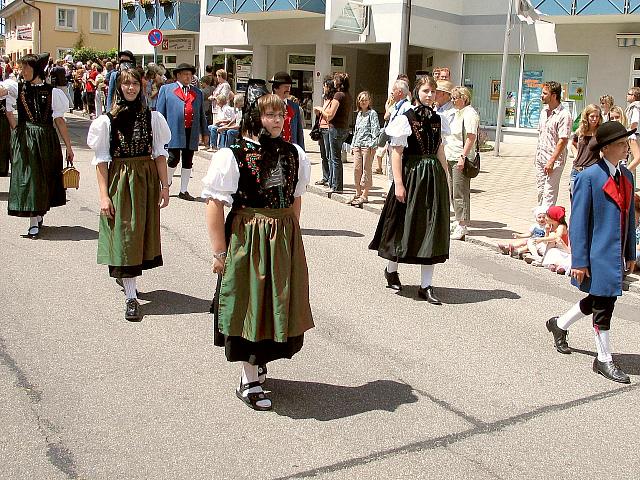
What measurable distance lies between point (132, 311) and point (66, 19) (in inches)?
2232

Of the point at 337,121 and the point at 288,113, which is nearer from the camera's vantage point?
the point at 288,113

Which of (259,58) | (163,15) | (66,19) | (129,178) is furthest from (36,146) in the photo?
(66,19)

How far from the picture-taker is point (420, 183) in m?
6.89

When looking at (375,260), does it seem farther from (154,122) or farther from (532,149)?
(532,149)

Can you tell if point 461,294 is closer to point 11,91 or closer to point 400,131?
point 400,131

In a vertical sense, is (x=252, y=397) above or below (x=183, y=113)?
below

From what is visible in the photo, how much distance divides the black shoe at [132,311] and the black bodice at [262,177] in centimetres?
205

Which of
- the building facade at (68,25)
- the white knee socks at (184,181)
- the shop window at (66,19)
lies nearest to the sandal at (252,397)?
the white knee socks at (184,181)

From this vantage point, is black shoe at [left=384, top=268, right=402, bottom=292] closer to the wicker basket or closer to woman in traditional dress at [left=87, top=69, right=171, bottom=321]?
woman in traditional dress at [left=87, top=69, right=171, bottom=321]

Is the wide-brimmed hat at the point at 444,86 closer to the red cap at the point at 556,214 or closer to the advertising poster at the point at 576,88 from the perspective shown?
the red cap at the point at 556,214

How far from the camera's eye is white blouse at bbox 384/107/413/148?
6809 millimetres

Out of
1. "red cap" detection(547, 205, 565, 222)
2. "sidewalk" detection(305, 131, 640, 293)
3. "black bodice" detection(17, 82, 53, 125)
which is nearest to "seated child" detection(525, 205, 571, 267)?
"red cap" detection(547, 205, 565, 222)

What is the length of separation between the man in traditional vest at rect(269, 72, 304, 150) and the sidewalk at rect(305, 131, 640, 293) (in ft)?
8.26

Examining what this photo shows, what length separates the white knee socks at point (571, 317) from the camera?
5.66 m
